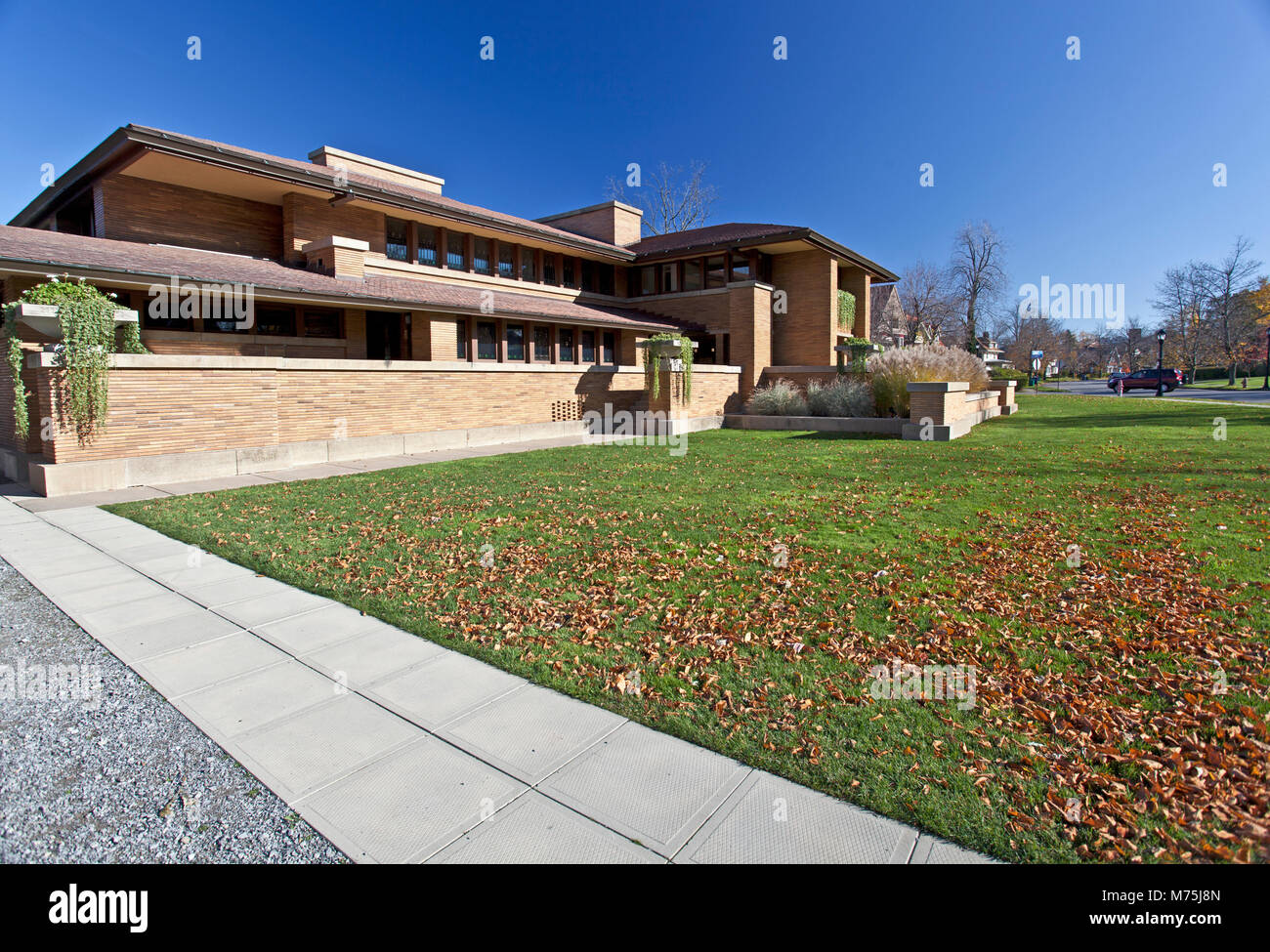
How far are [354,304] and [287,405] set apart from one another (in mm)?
4167

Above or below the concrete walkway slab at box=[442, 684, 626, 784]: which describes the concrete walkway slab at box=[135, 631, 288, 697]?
above

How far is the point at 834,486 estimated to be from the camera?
1043cm

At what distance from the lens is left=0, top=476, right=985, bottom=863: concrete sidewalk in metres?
2.65

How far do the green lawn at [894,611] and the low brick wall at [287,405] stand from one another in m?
2.27

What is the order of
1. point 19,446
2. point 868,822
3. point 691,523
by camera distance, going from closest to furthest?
point 868,822 < point 691,523 < point 19,446

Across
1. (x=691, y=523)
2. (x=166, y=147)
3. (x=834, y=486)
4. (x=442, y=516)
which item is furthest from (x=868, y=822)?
(x=166, y=147)

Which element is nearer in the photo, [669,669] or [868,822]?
[868,822]

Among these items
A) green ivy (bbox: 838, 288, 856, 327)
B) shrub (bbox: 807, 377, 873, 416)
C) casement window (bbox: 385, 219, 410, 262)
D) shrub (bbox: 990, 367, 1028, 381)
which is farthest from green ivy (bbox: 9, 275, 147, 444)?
shrub (bbox: 990, 367, 1028, 381)

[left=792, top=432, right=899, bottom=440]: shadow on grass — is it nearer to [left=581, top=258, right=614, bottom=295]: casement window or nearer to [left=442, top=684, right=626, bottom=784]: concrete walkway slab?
[left=581, top=258, right=614, bottom=295]: casement window

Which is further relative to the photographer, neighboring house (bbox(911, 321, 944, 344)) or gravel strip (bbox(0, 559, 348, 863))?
neighboring house (bbox(911, 321, 944, 344))

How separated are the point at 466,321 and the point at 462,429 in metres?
4.91

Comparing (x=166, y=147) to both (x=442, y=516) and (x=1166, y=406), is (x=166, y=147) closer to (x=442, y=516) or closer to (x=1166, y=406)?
(x=442, y=516)

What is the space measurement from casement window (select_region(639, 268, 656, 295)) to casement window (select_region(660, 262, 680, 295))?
1.57 feet

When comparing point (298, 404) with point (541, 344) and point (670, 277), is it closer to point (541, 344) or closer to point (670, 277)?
point (541, 344)
